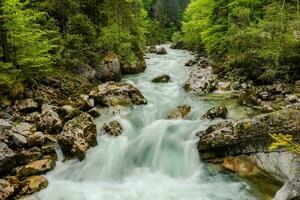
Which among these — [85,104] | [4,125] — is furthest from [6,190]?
[85,104]

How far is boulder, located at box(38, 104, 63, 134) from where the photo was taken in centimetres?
1336

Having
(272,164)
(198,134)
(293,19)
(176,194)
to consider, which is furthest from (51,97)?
(293,19)

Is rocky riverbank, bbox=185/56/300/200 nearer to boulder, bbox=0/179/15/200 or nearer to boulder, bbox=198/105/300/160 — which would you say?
boulder, bbox=198/105/300/160

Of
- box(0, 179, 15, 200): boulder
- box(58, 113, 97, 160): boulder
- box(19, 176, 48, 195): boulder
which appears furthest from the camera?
box(58, 113, 97, 160): boulder

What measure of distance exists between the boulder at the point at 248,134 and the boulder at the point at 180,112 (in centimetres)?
332

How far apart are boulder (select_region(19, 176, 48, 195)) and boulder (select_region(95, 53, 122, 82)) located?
11.0 metres

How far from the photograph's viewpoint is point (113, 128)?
14.0m

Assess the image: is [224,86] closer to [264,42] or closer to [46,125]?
[264,42]

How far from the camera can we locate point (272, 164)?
34.9 ft

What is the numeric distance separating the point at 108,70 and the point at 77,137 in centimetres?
936

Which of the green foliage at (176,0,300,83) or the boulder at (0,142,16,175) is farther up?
the green foliage at (176,0,300,83)

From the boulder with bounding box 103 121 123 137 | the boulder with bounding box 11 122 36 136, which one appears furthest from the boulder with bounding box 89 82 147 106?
the boulder with bounding box 11 122 36 136

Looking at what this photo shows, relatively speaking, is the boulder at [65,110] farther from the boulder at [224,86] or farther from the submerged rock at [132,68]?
the submerged rock at [132,68]

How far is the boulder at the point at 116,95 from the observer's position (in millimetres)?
16688
